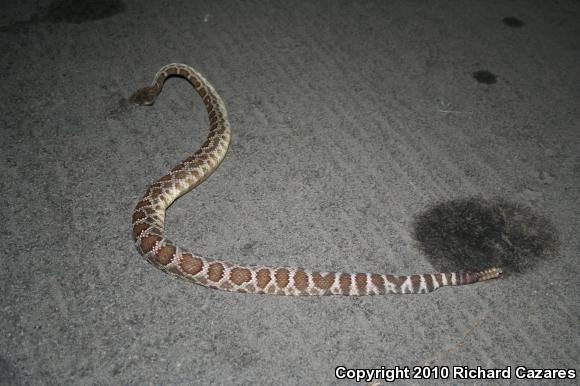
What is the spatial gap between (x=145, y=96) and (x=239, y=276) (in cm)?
264

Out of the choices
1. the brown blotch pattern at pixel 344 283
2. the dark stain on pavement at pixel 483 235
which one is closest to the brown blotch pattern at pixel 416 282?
the dark stain on pavement at pixel 483 235

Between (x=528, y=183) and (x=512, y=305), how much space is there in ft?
5.21

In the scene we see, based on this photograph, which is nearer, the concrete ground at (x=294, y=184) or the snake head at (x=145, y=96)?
the concrete ground at (x=294, y=184)

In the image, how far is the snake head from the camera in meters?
4.86

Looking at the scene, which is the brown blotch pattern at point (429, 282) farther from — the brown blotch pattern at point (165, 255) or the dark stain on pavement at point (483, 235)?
the brown blotch pattern at point (165, 255)

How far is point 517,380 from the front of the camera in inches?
124

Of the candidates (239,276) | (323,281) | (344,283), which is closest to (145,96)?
(239,276)

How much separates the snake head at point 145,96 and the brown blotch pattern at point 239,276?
99.3 inches

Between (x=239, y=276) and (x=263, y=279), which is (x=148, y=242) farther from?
(x=263, y=279)

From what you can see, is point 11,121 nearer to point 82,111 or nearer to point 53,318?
point 82,111

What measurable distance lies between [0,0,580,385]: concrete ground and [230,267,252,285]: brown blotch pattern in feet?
0.49

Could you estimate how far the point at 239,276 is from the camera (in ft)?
11.4

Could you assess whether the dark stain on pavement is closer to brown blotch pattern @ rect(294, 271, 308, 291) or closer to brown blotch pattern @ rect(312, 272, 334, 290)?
brown blotch pattern @ rect(312, 272, 334, 290)

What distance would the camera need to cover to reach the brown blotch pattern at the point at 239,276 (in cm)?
346
